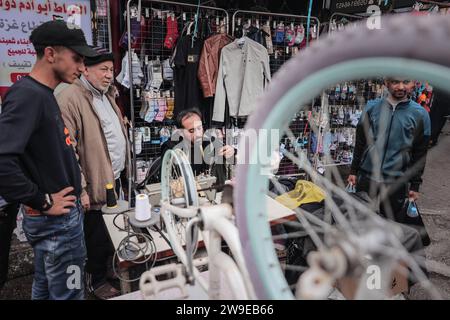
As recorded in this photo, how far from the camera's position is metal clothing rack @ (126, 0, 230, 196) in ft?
9.47

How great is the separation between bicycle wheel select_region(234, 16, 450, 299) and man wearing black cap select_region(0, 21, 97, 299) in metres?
0.98

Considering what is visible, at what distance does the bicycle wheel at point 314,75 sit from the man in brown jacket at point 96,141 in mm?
1512

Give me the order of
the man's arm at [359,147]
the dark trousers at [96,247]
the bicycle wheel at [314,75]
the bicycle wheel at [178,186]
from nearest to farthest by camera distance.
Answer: the bicycle wheel at [314,75], the bicycle wheel at [178,186], the dark trousers at [96,247], the man's arm at [359,147]

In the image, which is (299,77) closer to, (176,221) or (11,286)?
(176,221)

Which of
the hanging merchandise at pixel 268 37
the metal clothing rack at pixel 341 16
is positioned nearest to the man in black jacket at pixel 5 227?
the hanging merchandise at pixel 268 37

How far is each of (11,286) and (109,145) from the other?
3.99ft

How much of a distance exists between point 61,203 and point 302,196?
60.5 inches

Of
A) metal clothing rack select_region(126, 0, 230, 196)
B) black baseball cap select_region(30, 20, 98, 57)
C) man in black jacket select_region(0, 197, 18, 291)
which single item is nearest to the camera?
black baseball cap select_region(30, 20, 98, 57)

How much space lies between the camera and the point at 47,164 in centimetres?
131

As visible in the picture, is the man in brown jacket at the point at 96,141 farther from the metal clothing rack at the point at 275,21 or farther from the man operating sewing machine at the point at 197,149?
the metal clothing rack at the point at 275,21

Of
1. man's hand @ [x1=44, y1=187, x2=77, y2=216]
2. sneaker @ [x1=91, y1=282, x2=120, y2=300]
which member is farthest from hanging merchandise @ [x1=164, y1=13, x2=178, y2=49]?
sneaker @ [x1=91, y1=282, x2=120, y2=300]

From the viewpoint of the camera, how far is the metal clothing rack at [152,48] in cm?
289

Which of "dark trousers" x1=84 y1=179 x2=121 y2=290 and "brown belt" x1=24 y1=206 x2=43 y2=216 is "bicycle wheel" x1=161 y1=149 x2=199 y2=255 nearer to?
"brown belt" x1=24 y1=206 x2=43 y2=216
